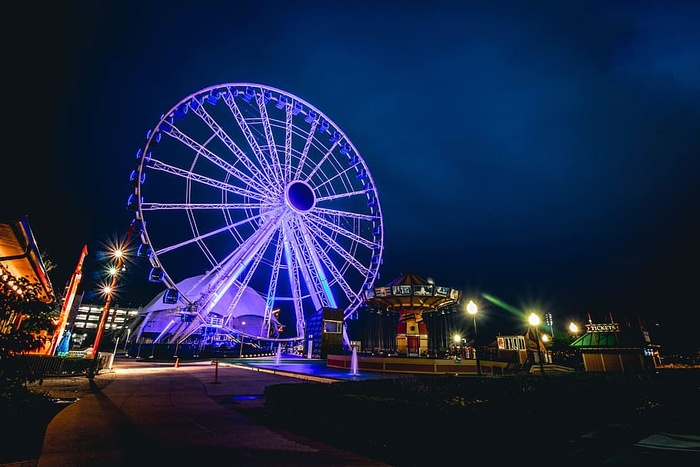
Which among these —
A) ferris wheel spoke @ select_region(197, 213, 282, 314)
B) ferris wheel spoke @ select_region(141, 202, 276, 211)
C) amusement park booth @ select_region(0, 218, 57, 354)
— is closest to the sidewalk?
amusement park booth @ select_region(0, 218, 57, 354)

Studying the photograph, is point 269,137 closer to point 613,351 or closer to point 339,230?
point 339,230

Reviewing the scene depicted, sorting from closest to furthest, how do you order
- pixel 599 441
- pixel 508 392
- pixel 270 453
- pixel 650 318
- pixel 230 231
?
pixel 270 453 < pixel 599 441 < pixel 508 392 < pixel 230 231 < pixel 650 318

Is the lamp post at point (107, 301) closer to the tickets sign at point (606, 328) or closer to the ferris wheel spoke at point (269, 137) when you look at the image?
the ferris wheel spoke at point (269, 137)

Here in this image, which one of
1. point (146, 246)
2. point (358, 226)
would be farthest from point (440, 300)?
point (146, 246)

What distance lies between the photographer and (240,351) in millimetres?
43219

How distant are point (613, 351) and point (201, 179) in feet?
126

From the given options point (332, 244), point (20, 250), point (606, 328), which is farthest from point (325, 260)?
point (606, 328)

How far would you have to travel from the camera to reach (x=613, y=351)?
29.0 metres

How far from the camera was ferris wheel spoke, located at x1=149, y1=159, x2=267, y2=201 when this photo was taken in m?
23.6

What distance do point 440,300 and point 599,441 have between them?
931 inches

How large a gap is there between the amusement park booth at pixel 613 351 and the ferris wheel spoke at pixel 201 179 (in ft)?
111

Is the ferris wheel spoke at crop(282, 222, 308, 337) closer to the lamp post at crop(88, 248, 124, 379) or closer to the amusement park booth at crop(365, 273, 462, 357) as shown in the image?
the amusement park booth at crop(365, 273, 462, 357)

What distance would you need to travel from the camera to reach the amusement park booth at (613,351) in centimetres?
2842

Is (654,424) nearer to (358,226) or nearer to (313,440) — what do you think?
(313,440)
